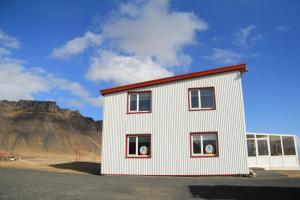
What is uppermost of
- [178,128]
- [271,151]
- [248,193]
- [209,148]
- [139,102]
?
[139,102]

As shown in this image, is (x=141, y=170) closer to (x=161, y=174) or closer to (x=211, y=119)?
(x=161, y=174)

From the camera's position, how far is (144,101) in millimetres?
19625

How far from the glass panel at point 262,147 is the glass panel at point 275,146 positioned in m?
0.56

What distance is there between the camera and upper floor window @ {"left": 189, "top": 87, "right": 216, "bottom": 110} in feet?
60.9

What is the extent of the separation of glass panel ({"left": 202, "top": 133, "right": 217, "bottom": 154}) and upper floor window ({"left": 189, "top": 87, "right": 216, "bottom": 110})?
169cm

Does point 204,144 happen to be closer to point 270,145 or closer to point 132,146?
point 132,146

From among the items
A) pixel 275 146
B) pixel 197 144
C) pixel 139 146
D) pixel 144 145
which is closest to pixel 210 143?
pixel 197 144

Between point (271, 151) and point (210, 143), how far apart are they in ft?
29.4

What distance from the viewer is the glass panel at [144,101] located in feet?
63.8

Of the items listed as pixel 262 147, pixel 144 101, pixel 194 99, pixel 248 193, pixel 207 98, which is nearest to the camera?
pixel 248 193

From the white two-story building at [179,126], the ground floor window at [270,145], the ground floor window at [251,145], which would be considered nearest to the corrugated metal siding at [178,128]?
the white two-story building at [179,126]

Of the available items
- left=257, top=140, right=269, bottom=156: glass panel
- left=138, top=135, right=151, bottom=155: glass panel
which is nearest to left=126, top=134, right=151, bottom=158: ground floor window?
left=138, top=135, right=151, bottom=155: glass panel

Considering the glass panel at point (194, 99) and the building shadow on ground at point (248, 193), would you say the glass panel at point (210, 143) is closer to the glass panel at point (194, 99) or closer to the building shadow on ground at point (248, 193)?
the glass panel at point (194, 99)

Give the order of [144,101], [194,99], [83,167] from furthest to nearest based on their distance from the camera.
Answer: [83,167] < [144,101] < [194,99]
